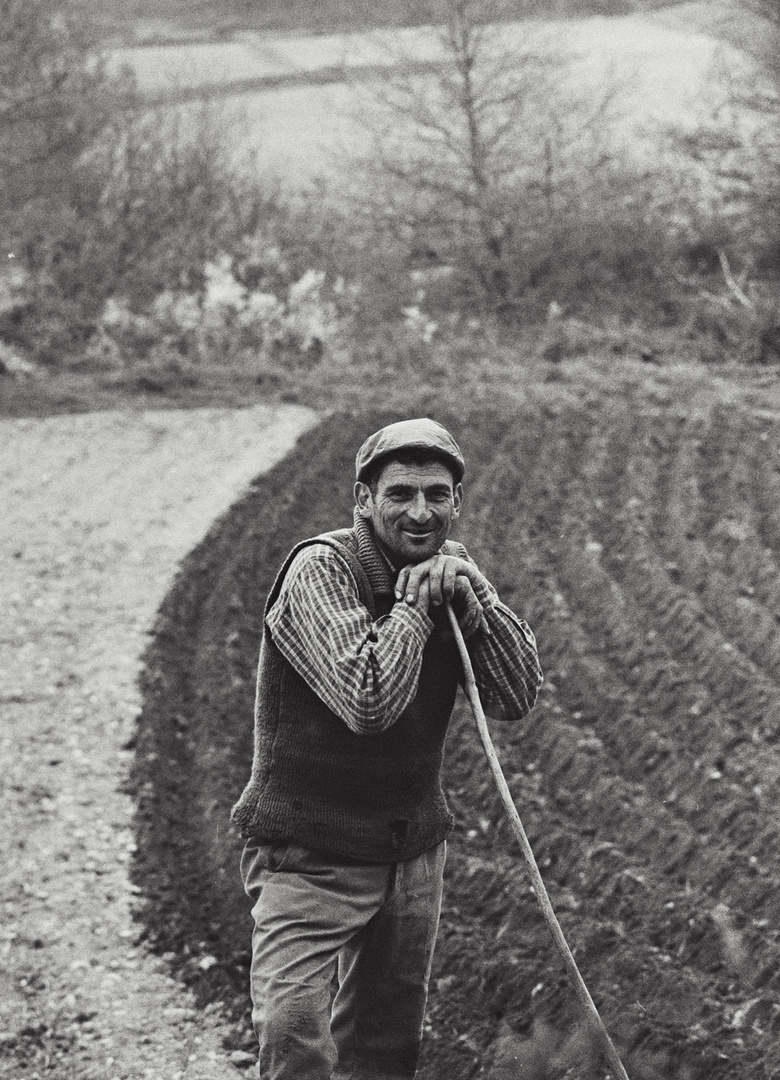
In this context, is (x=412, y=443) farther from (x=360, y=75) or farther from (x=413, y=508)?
(x=360, y=75)

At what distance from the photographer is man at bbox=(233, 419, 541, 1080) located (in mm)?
2832

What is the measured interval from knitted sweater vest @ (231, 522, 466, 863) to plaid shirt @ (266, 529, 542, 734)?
0.22ft

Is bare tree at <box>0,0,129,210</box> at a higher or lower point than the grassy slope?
lower

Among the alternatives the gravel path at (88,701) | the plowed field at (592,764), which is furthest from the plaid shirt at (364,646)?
the gravel path at (88,701)

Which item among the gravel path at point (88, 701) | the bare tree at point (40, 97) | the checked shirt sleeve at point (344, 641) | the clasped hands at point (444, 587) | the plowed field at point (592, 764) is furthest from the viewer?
the bare tree at point (40, 97)

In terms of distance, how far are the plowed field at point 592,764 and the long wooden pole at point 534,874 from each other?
1683 mm

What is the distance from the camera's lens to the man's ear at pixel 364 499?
309 cm

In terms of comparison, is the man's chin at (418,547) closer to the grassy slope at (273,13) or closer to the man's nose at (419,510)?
the man's nose at (419,510)

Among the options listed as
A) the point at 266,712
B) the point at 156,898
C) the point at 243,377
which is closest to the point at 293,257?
the point at 243,377

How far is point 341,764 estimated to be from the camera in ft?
9.82

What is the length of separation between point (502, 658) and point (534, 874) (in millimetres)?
454

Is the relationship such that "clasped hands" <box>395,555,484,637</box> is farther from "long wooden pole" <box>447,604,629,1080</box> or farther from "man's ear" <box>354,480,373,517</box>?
"man's ear" <box>354,480,373,517</box>

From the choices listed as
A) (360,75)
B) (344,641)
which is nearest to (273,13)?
(360,75)

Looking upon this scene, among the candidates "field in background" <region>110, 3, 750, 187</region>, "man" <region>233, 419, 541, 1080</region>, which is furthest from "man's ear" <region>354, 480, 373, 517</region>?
"field in background" <region>110, 3, 750, 187</region>
